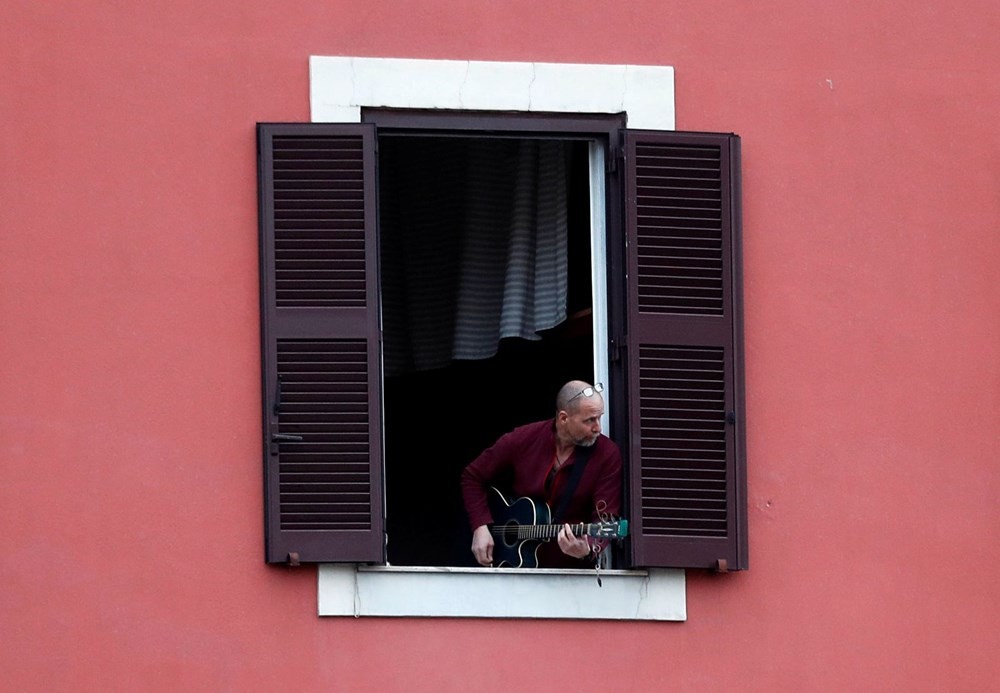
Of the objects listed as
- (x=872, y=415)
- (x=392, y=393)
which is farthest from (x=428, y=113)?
(x=392, y=393)

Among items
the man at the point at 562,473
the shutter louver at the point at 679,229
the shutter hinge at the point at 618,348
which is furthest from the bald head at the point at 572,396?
the shutter louver at the point at 679,229

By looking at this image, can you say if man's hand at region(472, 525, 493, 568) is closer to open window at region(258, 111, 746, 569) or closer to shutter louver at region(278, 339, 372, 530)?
open window at region(258, 111, 746, 569)

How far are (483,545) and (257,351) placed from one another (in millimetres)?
977

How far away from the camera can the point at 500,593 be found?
8570mm

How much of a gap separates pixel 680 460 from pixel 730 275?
0.61 metres

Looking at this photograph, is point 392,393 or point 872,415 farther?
point 392,393

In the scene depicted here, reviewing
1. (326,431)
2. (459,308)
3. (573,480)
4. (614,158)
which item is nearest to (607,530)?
(573,480)

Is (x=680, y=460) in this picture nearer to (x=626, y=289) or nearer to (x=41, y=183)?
(x=626, y=289)

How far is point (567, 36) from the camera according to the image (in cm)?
894

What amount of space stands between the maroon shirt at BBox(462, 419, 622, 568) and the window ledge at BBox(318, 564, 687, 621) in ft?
0.79

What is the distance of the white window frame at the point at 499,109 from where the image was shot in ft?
28.0

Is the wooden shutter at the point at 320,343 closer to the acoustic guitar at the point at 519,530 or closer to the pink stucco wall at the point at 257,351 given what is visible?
the pink stucco wall at the point at 257,351

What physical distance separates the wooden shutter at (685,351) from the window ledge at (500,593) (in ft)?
0.34

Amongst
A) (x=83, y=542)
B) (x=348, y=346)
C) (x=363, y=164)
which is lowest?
(x=83, y=542)
